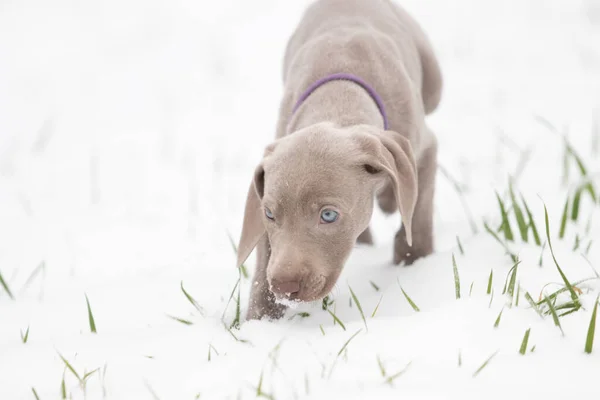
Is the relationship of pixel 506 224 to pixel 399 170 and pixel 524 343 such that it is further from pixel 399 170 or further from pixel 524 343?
pixel 524 343

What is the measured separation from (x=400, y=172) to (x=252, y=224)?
2.00ft

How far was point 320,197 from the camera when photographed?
2.51 meters

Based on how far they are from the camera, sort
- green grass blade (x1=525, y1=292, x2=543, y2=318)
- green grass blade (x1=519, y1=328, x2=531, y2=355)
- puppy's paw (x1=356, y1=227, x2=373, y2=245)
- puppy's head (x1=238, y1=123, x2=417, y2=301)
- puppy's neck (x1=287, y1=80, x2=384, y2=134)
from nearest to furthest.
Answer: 1. green grass blade (x1=519, y1=328, x2=531, y2=355)
2. green grass blade (x1=525, y1=292, x2=543, y2=318)
3. puppy's head (x1=238, y1=123, x2=417, y2=301)
4. puppy's neck (x1=287, y1=80, x2=384, y2=134)
5. puppy's paw (x1=356, y1=227, x2=373, y2=245)

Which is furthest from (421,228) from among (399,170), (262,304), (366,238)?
(262,304)

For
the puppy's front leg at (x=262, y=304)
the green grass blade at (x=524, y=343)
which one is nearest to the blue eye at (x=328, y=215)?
the puppy's front leg at (x=262, y=304)

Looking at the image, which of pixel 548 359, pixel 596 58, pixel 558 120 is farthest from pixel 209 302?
pixel 596 58

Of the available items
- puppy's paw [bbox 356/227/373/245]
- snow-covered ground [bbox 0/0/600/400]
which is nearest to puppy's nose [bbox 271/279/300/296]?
snow-covered ground [bbox 0/0/600/400]

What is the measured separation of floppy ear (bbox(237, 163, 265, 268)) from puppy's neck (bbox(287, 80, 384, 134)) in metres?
0.42

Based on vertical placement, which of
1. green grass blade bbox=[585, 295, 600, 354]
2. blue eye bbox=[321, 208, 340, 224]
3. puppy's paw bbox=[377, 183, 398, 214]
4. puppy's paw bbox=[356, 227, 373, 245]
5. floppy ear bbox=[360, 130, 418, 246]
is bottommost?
puppy's paw bbox=[356, 227, 373, 245]

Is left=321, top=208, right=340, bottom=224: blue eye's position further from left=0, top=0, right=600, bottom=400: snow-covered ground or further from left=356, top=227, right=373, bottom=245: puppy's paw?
left=356, top=227, right=373, bottom=245: puppy's paw

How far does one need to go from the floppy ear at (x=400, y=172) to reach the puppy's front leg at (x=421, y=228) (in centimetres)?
79

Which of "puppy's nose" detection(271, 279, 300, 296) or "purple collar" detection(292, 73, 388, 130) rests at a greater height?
"purple collar" detection(292, 73, 388, 130)

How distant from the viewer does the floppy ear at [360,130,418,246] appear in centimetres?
259

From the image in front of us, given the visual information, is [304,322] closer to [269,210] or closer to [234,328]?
[234,328]
